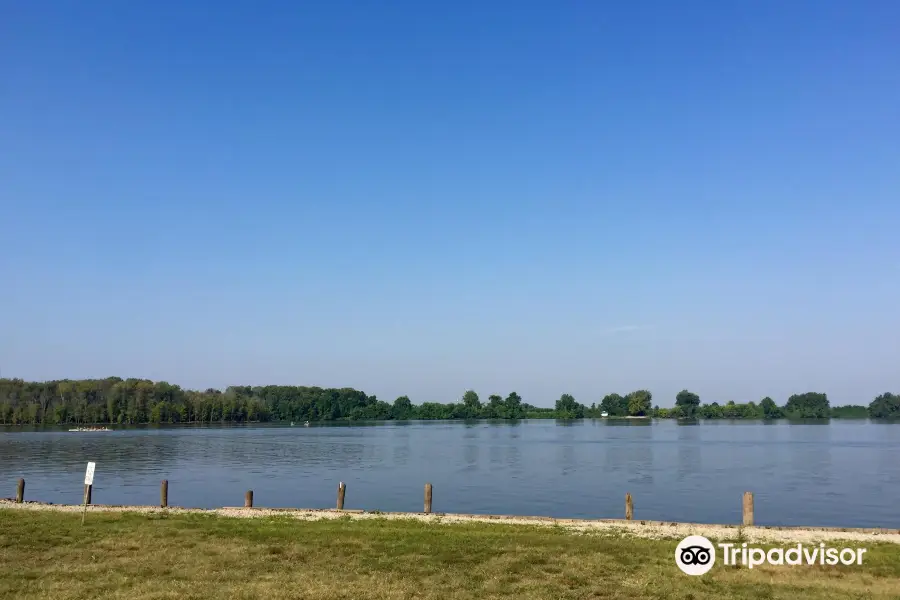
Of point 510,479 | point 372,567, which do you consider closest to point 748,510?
point 372,567

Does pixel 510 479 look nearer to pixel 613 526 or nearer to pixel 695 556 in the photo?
pixel 613 526

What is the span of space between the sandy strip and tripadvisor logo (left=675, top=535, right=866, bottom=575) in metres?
1.99

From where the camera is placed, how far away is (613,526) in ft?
88.4

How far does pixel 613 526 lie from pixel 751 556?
751 centimetres

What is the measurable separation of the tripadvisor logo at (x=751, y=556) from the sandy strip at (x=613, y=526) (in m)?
1.99

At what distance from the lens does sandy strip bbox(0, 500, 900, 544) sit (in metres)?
24.0

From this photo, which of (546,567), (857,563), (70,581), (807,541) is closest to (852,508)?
(807,541)

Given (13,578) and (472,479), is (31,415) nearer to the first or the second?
(472,479)

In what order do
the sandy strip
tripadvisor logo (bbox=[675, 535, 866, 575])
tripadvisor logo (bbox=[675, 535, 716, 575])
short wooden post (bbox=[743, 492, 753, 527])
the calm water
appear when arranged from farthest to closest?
1. the calm water
2. short wooden post (bbox=[743, 492, 753, 527])
3. the sandy strip
4. tripadvisor logo (bbox=[675, 535, 866, 575])
5. tripadvisor logo (bbox=[675, 535, 716, 575])

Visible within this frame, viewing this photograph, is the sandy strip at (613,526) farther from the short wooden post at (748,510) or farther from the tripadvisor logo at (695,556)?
the tripadvisor logo at (695,556)

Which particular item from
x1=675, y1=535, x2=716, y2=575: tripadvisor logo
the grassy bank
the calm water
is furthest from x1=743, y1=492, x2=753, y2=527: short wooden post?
the calm water

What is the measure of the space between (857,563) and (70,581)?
2008cm

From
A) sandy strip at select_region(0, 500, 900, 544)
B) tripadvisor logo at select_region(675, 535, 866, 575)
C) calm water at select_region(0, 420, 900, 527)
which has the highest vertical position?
tripadvisor logo at select_region(675, 535, 866, 575)

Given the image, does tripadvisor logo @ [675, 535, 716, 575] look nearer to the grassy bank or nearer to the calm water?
the grassy bank
